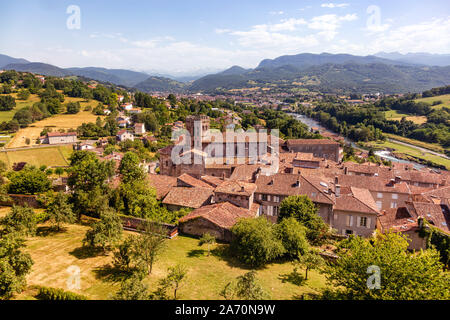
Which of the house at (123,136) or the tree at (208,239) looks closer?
the tree at (208,239)

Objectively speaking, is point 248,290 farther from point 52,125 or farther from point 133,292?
point 52,125

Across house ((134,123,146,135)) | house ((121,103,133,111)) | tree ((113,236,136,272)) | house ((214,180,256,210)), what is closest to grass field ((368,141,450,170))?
house ((214,180,256,210))

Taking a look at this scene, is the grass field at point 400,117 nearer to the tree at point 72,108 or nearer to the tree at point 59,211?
the tree at point 59,211

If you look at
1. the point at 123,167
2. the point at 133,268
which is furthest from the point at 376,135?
the point at 133,268

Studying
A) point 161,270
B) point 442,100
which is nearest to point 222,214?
point 161,270

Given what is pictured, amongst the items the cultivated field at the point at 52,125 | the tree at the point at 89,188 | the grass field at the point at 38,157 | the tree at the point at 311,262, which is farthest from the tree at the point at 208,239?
the cultivated field at the point at 52,125

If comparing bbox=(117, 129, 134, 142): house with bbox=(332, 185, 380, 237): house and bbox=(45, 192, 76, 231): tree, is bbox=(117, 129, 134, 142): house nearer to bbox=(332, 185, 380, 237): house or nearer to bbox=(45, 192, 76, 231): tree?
bbox=(45, 192, 76, 231): tree

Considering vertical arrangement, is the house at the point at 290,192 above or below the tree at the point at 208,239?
above

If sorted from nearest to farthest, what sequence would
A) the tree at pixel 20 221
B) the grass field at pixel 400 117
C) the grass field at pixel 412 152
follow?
the tree at pixel 20 221
the grass field at pixel 412 152
the grass field at pixel 400 117
